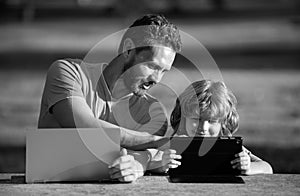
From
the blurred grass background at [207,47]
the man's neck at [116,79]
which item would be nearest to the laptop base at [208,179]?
the man's neck at [116,79]

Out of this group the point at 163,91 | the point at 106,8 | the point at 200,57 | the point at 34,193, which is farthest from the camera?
the point at 106,8

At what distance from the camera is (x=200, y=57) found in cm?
1352

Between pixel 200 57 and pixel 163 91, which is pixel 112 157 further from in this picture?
pixel 200 57

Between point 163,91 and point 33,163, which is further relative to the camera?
point 163,91

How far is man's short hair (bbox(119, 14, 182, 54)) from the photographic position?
3.05 meters

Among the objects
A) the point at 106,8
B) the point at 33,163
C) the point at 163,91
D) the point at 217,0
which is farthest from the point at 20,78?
the point at 217,0

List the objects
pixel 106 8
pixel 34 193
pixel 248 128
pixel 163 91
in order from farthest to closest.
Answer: pixel 106 8 < pixel 163 91 < pixel 248 128 < pixel 34 193

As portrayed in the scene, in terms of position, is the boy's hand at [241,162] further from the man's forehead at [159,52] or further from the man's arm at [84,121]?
the man's forehead at [159,52]

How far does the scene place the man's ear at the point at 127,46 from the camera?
3.15 meters

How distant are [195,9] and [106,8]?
2.40 m

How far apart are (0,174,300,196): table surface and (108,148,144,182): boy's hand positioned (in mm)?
Result: 24

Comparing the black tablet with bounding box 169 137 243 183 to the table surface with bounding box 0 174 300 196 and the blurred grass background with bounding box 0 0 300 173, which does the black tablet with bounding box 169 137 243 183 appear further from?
the blurred grass background with bounding box 0 0 300 173

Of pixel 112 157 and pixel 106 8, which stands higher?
pixel 106 8

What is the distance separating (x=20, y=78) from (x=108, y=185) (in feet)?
27.9
